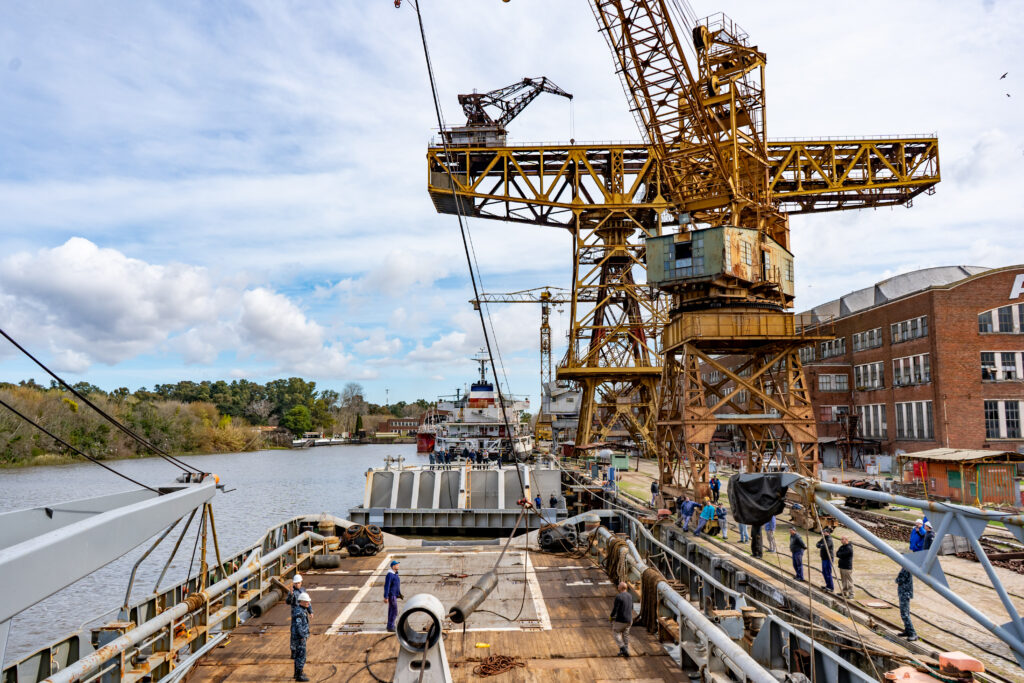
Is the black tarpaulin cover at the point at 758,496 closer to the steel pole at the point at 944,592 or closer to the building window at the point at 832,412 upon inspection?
the steel pole at the point at 944,592

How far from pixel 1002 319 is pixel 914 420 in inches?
285

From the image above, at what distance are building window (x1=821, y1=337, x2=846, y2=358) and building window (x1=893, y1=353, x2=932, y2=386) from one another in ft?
21.6

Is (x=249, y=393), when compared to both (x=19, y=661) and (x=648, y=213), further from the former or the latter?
(x=19, y=661)

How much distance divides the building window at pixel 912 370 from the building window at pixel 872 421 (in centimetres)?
257

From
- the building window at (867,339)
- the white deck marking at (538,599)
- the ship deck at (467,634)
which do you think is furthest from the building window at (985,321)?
the white deck marking at (538,599)

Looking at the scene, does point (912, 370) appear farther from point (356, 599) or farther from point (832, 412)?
point (356, 599)

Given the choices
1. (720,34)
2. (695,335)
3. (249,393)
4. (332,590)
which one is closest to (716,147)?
(720,34)

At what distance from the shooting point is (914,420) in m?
37.9

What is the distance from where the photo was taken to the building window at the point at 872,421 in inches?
1635

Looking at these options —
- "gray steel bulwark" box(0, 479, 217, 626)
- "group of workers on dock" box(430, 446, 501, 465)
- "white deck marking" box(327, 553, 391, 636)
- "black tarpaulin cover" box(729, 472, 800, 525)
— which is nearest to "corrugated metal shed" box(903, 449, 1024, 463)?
"black tarpaulin cover" box(729, 472, 800, 525)

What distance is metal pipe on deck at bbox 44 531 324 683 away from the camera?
26.1ft

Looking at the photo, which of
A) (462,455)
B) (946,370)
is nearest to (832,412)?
(946,370)

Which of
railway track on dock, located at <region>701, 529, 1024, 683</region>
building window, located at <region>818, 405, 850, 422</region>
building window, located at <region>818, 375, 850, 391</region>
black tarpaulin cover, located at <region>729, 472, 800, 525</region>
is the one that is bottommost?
railway track on dock, located at <region>701, 529, 1024, 683</region>

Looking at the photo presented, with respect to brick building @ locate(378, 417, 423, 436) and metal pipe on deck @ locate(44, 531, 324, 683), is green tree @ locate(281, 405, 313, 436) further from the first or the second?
metal pipe on deck @ locate(44, 531, 324, 683)
